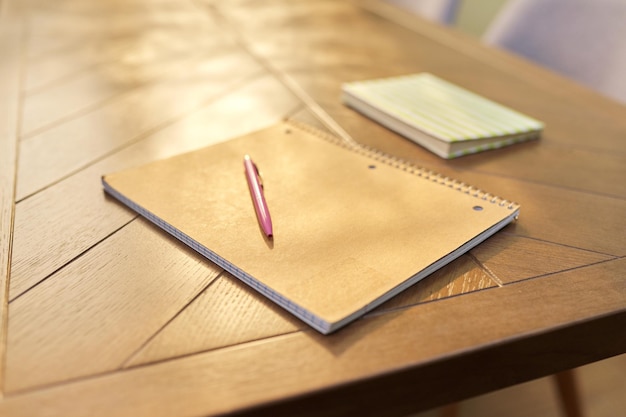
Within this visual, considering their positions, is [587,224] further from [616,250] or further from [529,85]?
[529,85]

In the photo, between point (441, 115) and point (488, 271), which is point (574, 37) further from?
point (488, 271)

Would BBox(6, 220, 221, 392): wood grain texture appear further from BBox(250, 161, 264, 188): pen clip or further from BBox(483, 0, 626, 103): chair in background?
BBox(483, 0, 626, 103): chair in background

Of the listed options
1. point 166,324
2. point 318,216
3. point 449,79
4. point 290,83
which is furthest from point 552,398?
point 166,324

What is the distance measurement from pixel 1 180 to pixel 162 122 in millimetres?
215

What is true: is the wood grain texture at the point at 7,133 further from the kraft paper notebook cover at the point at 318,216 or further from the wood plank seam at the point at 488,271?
the wood plank seam at the point at 488,271

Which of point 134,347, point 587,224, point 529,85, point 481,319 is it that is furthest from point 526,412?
point 134,347

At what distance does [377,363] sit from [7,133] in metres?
0.57

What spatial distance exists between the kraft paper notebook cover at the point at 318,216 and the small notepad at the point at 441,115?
0.32 feet

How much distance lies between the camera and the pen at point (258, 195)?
1.74 feet

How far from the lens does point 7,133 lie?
0.76 meters

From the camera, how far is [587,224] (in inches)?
24.3

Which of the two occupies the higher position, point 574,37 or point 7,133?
point 574,37

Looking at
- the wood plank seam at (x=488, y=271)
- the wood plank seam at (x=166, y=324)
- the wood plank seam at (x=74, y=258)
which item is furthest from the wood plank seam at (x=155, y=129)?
the wood plank seam at (x=488, y=271)

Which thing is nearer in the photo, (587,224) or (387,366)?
(387,366)
